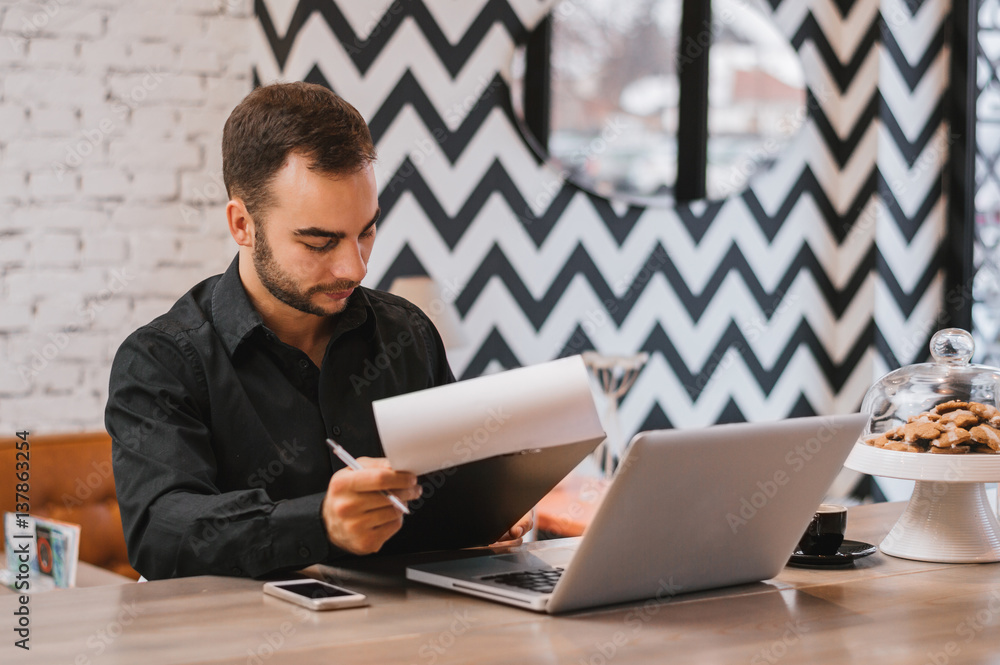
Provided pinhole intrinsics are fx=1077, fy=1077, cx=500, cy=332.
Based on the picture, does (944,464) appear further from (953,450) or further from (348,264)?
(348,264)

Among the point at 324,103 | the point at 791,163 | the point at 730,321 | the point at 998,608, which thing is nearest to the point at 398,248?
the point at 730,321

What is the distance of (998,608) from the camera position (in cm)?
122

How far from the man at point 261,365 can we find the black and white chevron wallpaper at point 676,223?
5.09 ft

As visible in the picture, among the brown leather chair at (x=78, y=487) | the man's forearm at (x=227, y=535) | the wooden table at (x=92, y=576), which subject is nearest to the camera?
the man's forearm at (x=227, y=535)

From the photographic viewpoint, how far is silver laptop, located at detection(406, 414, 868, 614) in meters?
1.07

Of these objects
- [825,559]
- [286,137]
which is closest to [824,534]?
[825,559]

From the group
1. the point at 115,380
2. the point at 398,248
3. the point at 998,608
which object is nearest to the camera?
the point at 998,608

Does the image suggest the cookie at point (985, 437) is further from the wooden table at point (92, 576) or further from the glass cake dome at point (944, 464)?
the wooden table at point (92, 576)

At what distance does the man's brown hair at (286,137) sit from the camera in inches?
57.0

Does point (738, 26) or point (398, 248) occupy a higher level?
point (738, 26)

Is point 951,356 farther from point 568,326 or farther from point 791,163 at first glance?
point 791,163

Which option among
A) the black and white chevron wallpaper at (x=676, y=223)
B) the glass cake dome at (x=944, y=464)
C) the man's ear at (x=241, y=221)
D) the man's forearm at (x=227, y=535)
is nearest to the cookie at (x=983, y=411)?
the glass cake dome at (x=944, y=464)

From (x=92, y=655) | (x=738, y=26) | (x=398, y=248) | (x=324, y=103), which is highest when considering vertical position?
(x=738, y=26)

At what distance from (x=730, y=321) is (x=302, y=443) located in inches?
92.6
